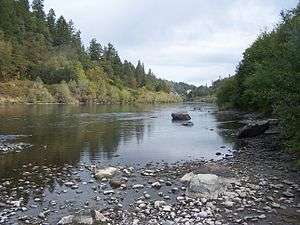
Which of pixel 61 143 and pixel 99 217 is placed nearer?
pixel 99 217

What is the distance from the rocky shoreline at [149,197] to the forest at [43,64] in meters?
100

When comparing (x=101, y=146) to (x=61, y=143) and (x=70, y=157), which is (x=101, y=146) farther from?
(x=70, y=157)

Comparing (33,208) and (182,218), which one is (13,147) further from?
(182,218)

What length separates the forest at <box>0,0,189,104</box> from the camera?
425 ft

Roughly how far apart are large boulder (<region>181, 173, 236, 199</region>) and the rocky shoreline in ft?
0.69

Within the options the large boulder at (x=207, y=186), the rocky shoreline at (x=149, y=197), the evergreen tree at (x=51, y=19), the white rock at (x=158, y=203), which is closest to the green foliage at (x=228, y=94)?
the rocky shoreline at (x=149, y=197)

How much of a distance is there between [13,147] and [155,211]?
18.3m

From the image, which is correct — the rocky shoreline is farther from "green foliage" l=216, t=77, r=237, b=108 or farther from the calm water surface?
"green foliage" l=216, t=77, r=237, b=108

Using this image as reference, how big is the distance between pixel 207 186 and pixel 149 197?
262 cm

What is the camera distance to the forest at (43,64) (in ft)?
425

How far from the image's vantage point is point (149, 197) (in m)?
17.7

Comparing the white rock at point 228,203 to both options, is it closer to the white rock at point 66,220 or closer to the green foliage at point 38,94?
the white rock at point 66,220

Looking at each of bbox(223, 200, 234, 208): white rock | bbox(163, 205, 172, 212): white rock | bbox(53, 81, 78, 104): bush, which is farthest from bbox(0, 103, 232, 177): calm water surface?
bbox(53, 81, 78, 104): bush

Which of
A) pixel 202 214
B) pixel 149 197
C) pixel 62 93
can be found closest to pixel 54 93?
pixel 62 93
